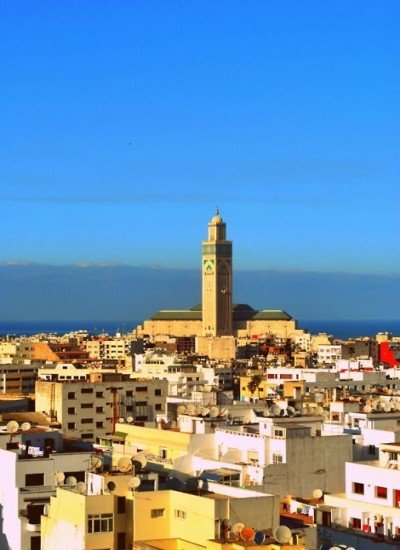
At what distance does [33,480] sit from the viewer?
27.1 metres

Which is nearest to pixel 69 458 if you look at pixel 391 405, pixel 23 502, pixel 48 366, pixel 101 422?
pixel 23 502

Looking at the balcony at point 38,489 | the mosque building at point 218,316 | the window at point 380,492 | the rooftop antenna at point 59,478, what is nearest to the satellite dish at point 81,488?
the rooftop antenna at point 59,478

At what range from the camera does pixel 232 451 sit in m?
32.1

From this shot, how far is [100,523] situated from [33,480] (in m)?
5.15

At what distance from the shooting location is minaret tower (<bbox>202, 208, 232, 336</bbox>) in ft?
594

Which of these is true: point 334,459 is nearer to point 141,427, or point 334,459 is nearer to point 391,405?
point 141,427

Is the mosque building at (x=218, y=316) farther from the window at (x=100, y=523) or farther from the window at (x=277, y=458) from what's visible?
the window at (x=100, y=523)

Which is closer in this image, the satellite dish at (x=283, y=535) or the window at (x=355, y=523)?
the satellite dish at (x=283, y=535)

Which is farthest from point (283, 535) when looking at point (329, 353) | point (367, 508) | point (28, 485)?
point (329, 353)

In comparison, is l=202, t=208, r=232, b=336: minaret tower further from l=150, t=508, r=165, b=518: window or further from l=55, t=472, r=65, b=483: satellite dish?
l=150, t=508, r=165, b=518: window

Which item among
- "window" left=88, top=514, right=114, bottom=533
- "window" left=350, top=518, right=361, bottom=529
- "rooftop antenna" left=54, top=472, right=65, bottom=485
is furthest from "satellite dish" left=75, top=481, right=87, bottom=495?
"window" left=350, top=518, right=361, bottom=529

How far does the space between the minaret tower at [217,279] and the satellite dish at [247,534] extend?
524ft

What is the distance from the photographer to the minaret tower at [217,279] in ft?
594

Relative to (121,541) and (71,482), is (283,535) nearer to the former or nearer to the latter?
(121,541)
